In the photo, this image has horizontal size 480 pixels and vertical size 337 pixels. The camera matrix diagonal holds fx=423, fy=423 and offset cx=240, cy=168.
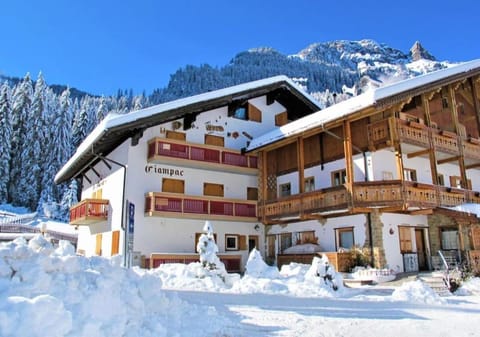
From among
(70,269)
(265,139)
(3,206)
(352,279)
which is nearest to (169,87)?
(3,206)

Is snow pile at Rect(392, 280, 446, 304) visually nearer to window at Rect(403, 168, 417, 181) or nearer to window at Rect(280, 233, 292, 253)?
window at Rect(403, 168, 417, 181)

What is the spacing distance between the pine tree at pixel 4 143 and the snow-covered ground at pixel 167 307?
48319 millimetres

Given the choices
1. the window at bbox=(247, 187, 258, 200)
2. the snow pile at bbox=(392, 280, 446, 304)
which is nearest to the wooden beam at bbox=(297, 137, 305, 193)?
the window at bbox=(247, 187, 258, 200)

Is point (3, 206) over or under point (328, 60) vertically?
under

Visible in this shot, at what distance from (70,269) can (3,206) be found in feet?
172

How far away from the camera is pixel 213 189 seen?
77.5 ft

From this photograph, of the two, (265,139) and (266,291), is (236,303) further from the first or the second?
(265,139)

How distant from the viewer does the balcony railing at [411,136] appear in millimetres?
17922

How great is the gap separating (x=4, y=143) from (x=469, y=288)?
5401 cm

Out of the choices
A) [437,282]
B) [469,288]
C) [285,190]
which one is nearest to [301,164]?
[285,190]

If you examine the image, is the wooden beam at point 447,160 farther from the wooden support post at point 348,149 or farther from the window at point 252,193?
the window at point 252,193

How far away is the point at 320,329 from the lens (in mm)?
7473

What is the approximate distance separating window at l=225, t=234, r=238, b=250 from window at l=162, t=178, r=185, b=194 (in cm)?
357

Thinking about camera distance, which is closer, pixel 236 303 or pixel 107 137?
pixel 236 303
